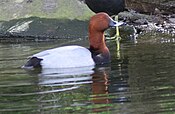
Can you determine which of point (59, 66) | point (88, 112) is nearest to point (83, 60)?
point (59, 66)

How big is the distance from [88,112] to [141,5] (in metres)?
13.2

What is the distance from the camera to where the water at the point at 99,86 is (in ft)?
18.8

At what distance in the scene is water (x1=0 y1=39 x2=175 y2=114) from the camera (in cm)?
573

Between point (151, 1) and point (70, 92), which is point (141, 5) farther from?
point (70, 92)

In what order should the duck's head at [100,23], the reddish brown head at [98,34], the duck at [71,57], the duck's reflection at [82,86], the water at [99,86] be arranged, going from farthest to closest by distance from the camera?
1. the duck's head at [100,23]
2. the reddish brown head at [98,34]
3. the duck at [71,57]
4. the duck's reflection at [82,86]
5. the water at [99,86]

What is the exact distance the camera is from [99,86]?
280 inches

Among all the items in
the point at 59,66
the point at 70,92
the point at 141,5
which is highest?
the point at 70,92

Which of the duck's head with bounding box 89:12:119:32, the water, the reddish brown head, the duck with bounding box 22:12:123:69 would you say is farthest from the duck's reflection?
the duck's head with bounding box 89:12:119:32

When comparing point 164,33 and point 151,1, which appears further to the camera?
point 151,1

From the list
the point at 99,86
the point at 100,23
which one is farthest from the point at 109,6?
the point at 99,86

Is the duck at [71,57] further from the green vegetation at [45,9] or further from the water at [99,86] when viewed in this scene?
the green vegetation at [45,9]

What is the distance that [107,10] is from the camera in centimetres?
1434

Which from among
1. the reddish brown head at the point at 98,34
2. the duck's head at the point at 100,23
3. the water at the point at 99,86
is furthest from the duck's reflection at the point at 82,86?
the duck's head at the point at 100,23

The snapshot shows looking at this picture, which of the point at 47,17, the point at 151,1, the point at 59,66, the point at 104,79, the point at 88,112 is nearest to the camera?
the point at 88,112
